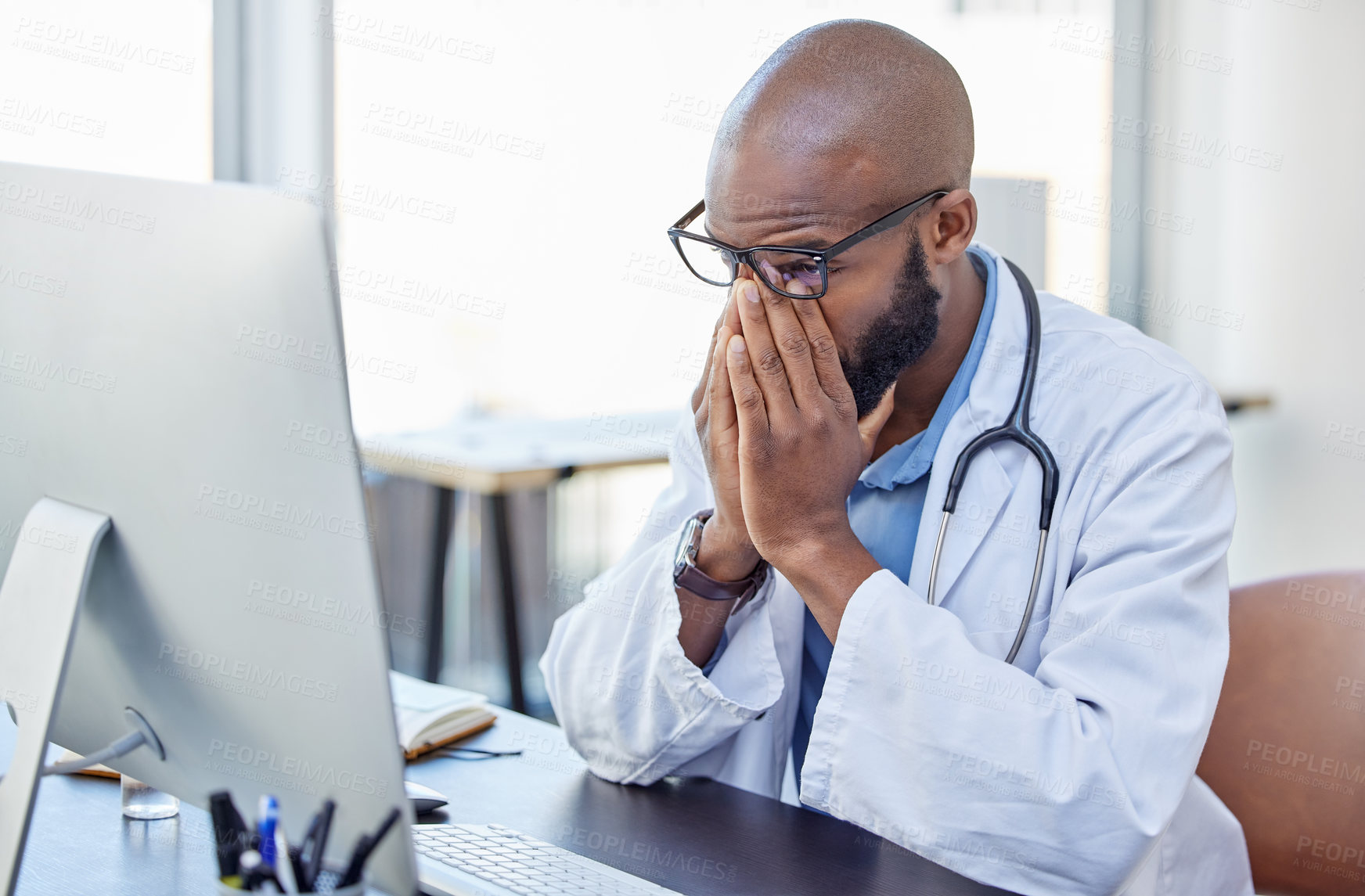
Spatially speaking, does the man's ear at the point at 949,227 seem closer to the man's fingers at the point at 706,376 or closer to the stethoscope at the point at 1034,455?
the stethoscope at the point at 1034,455

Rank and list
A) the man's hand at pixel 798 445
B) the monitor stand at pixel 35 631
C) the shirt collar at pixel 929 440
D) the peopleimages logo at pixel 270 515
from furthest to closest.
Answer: the shirt collar at pixel 929 440 < the man's hand at pixel 798 445 < the monitor stand at pixel 35 631 < the peopleimages logo at pixel 270 515

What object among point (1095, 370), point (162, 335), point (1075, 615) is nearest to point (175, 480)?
point (162, 335)

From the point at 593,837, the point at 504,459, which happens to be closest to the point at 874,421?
the point at 593,837

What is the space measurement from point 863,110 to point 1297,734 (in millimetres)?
829

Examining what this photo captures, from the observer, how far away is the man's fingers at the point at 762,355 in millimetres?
1151

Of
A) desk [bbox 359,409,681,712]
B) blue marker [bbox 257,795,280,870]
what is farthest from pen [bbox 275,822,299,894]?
desk [bbox 359,409,681,712]

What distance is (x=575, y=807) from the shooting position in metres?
1.05

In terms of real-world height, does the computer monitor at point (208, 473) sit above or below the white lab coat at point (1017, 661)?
above

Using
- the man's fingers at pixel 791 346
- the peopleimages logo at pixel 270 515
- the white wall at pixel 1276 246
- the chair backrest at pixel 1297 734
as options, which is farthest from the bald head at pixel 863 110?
the white wall at pixel 1276 246

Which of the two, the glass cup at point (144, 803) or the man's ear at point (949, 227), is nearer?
the glass cup at point (144, 803)

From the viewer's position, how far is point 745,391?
116cm

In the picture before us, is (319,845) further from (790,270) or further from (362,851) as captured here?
(790,270)

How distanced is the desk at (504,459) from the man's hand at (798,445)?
1781 millimetres

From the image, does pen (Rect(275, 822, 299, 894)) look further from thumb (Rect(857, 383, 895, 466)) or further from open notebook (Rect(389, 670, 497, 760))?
thumb (Rect(857, 383, 895, 466))
